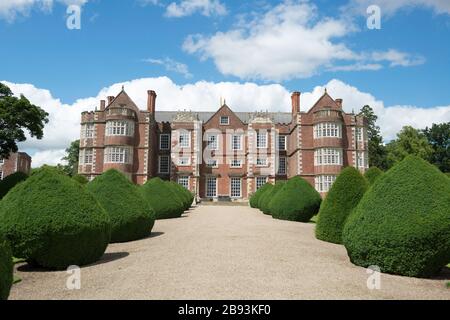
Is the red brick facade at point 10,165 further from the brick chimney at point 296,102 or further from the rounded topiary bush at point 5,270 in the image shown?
the rounded topiary bush at point 5,270

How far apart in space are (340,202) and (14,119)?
26894mm

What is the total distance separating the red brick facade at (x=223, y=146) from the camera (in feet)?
133

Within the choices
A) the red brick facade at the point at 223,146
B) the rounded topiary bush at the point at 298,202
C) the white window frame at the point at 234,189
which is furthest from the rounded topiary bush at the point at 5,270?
the white window frame at the point at 234,189

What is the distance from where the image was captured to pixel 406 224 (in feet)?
25.7

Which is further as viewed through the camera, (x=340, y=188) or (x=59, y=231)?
(x=340, y=188)

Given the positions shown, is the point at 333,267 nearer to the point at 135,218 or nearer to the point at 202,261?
the point at 202,261

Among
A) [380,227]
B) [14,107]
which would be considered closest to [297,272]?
[380,227]

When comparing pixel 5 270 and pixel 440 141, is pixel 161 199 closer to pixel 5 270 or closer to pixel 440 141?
pixel 5 270

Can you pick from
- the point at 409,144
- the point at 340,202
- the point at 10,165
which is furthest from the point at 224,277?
the point at 10,165

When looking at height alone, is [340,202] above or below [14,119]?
below

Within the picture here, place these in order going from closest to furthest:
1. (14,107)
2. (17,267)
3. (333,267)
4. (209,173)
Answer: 1. (333,267)
2. (17,267)
3. (14,107)
4. (209,173)

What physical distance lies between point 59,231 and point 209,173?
36.8 meters

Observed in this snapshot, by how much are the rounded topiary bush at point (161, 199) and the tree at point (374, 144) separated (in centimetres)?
4558
